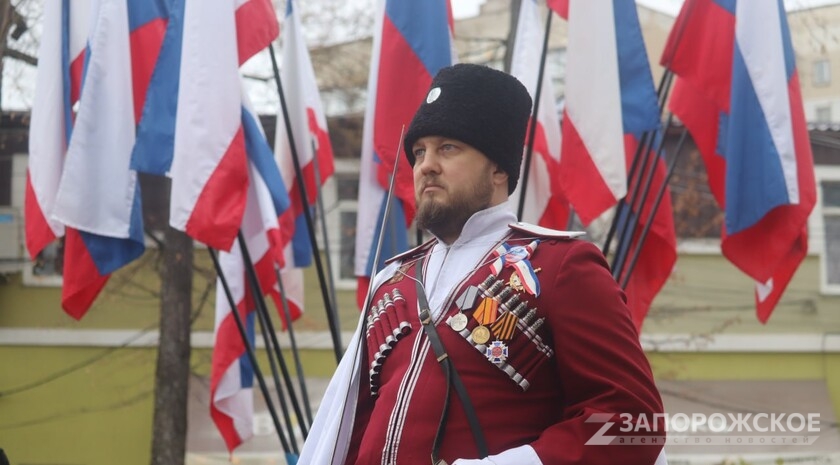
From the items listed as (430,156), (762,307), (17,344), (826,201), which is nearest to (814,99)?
(826,201)

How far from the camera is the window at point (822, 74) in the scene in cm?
2339

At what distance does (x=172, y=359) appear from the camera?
10.2 m

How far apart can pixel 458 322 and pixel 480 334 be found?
0.07 metres

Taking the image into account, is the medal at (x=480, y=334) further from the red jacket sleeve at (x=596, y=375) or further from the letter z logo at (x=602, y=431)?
the letter z logo at (x=602, y=431)

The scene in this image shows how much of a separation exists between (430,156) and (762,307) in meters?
3.58

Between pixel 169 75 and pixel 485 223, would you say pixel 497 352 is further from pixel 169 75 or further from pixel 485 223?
pixel 169 75

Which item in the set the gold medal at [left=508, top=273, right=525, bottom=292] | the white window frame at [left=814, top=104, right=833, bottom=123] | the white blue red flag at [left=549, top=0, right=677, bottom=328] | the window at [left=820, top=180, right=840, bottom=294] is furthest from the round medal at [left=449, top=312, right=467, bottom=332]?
the white window frame at [left=814, top=104, right=833, bottom=123]

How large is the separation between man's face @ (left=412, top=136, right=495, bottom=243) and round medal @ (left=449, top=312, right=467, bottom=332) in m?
0.26

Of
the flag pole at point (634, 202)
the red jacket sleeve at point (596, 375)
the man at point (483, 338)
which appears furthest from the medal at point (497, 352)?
the flag pole at point (634, 202)

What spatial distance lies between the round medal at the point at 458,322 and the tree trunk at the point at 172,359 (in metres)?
7.63

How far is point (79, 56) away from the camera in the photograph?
19.8ft

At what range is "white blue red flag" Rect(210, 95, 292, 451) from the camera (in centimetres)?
582

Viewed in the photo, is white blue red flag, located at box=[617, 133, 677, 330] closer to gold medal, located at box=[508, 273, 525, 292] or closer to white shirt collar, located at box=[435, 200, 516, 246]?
white shirt collar, located at box=[435, 200, 516, 246]

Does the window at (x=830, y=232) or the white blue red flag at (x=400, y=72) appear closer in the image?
the white blue red flag at (x=400, y=72)
